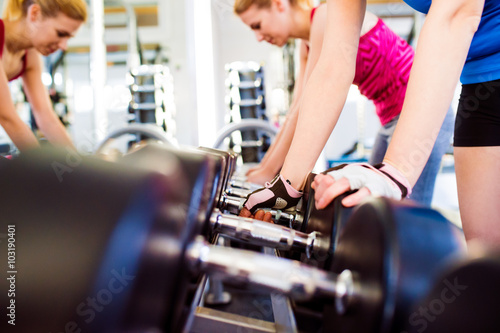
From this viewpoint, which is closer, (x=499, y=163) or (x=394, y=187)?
(x=394, y=187)

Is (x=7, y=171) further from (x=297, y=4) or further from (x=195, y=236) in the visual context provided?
(x=297, y=4)

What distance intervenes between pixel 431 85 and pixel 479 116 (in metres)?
0.41

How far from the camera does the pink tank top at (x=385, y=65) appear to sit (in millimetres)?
1192

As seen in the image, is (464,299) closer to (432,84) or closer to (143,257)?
(143,257)

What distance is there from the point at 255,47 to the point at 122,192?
5953mm

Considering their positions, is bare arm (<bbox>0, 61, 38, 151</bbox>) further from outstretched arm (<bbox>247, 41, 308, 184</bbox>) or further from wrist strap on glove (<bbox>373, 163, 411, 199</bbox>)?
wrist strap on glove (<bbox>373, 163, 411, 199</bbox>)

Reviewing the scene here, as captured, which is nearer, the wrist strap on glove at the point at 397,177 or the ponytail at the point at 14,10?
the wrist strap on glove at the point at 397,177

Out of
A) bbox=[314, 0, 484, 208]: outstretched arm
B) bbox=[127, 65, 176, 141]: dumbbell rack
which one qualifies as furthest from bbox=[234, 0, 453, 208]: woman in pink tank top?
bbox=[127, 65, 176, 141]: dumbbell rack

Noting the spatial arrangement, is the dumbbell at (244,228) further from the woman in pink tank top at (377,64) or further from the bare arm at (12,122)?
the bare arm at (12,122)

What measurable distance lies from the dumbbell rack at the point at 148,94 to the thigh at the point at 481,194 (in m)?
3.33

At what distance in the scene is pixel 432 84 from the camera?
55cm

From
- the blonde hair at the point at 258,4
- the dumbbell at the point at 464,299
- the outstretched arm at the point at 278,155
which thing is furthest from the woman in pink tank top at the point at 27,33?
the dumbbell at the point at 464,299

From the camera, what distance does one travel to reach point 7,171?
324mm

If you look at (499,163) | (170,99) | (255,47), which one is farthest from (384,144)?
(255,47)
